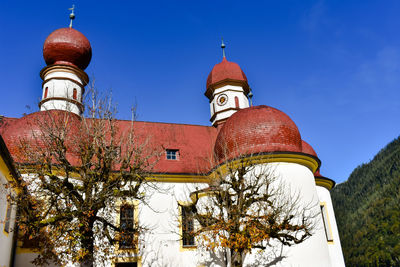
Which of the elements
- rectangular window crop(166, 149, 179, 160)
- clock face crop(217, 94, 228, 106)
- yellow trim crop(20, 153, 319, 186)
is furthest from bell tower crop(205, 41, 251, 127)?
yellow trim crop(20, 153, 319, 186)

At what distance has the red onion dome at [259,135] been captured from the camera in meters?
16.5

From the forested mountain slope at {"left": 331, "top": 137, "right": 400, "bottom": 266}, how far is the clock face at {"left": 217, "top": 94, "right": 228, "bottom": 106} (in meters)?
44.4

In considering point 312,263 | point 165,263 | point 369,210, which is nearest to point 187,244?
point 165,263

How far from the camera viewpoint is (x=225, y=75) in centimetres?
2538

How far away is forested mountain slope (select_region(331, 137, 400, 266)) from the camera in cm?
6034

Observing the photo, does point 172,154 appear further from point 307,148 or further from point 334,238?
point 334,238

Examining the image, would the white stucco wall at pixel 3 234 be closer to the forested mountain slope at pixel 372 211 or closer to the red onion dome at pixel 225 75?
the red onion dome at pixel 225 75

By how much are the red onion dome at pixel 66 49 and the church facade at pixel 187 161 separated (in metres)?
0.06

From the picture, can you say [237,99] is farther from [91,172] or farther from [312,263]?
[91,172]

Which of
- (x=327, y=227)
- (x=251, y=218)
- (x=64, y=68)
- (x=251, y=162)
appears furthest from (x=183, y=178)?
(x=64, y=68)

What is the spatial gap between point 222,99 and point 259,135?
8661mm

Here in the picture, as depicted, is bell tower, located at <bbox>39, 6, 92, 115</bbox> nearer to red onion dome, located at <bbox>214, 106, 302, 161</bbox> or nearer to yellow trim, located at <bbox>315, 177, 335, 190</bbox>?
red onion dome, located at <bbox>214, 106, 302, 161</bbox>

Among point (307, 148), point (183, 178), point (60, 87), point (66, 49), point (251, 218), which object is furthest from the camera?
point (66, 49)

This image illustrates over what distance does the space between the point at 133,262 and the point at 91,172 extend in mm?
6443
